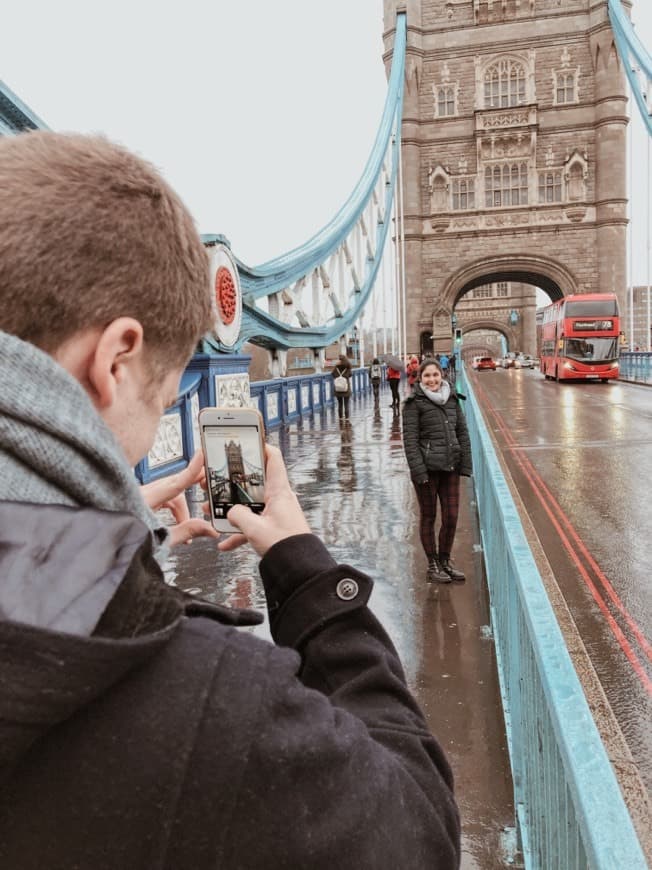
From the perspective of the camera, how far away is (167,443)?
8.21 meters

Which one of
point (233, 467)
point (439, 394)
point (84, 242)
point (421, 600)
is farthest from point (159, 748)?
point (439, 394)

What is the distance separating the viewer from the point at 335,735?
0.62 m

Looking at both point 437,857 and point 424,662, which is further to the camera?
point 424,662

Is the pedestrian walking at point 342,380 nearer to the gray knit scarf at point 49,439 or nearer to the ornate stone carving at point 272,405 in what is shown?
the ornate stone carving at point 272,405

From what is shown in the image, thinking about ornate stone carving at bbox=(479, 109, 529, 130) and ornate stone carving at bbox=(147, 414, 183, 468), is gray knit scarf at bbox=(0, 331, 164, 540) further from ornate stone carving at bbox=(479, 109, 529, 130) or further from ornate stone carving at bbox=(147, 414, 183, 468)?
ornate stone carving at bbox=(479, 109, 529, 130)

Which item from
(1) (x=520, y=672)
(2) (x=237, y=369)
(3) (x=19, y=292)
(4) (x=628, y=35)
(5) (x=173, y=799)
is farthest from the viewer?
(4) (x=628, y=35)

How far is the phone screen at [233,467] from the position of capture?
1344 millimetres

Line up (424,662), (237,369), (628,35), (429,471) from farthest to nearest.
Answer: (628,35), (237,369), (429,471), (424,662)

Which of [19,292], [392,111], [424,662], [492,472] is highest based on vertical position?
[392,111]

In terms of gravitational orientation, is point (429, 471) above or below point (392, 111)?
below

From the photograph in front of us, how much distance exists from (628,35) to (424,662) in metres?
39.8

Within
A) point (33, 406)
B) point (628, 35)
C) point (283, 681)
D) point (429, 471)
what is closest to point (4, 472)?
point (33, 406)

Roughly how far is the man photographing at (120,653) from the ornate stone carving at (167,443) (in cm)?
702

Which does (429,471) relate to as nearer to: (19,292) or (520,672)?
(520,672)
